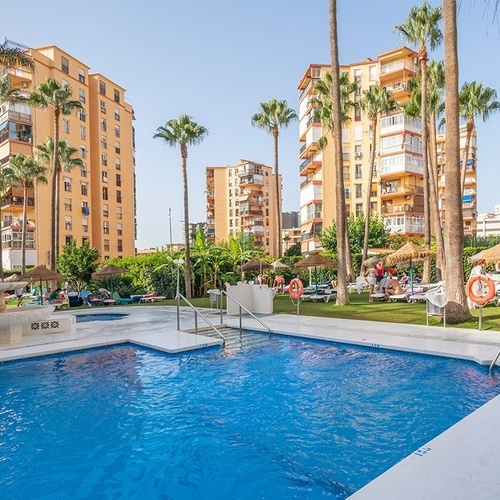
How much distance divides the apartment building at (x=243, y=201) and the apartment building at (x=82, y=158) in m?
30.5

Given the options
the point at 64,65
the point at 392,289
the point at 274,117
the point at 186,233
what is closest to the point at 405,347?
the point at 392,289

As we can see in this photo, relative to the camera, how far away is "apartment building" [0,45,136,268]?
44.9 meters

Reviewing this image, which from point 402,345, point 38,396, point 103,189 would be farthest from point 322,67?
point 38,396

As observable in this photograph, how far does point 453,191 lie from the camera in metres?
12.2

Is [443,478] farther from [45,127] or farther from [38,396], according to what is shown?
[45,127]

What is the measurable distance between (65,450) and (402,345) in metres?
7.31

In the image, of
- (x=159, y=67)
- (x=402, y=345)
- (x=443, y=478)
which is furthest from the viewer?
(x=159, y=67)

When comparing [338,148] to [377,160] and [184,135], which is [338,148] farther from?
[377,160]

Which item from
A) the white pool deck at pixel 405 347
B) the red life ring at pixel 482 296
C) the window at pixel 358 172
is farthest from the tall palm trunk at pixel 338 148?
the window at pixel 358 172

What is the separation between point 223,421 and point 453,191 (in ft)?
32.5

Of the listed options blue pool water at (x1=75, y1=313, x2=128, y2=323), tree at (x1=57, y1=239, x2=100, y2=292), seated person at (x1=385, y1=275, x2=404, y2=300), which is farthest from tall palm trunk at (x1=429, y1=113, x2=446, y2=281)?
tree at (x1=57, y1=239, x2=100, y2=292)

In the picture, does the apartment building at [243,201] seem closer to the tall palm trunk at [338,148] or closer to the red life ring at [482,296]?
the tall palm trunk at [338,148]

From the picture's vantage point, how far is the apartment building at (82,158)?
4488cm

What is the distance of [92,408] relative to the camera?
21.9 ft
